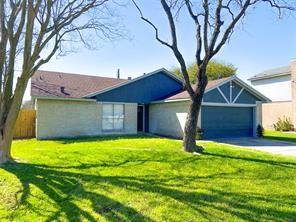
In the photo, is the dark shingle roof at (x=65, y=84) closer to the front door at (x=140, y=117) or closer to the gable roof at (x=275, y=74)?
the front door at (x=140, y=117)

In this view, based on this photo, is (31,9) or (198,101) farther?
(198,101)

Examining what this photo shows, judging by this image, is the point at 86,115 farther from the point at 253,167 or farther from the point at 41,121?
the point at 253,167

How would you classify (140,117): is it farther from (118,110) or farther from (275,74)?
(275,74)

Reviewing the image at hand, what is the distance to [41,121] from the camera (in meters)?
19.5

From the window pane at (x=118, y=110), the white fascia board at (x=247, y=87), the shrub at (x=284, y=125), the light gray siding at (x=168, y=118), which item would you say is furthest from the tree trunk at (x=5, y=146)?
the shrub at (x=284, y=125)

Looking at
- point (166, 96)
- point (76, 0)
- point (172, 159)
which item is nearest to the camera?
point (172, 159)

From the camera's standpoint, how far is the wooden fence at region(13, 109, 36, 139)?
68.4ft

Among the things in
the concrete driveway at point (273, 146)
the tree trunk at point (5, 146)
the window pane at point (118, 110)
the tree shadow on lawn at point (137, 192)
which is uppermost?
the window pane at point (118, 110)

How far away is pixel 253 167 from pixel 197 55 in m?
5.55

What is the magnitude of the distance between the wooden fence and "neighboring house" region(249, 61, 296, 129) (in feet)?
79.1

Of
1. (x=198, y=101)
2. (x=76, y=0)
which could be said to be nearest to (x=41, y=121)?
(x=76, y=0)

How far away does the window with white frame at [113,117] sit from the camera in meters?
21.9

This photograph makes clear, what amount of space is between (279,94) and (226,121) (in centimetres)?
1598

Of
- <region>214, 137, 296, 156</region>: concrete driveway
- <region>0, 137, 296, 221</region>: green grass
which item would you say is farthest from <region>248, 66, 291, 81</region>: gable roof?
<region>0, 137, 296, 221</region>: green grass
